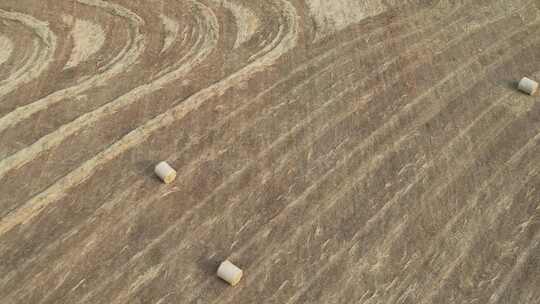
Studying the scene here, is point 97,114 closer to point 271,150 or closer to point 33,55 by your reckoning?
point 33,55

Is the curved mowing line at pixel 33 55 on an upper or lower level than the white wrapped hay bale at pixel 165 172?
upper

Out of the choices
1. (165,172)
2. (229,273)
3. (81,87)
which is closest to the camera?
(229,273)

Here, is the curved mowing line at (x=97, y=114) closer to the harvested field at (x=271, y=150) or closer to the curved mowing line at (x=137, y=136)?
the harvested field at (x=271, y=150)

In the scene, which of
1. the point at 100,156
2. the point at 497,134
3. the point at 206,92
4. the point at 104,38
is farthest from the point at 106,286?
the point at 497,134

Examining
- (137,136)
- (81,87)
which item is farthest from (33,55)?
(137,136)

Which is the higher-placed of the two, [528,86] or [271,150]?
[271,150]

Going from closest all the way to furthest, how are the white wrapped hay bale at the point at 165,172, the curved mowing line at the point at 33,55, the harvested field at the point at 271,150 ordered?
the harvested field at the point at 271,150, the white wrapped hay bale at the point at 165,172, the curved mowing line at the point at 33,55

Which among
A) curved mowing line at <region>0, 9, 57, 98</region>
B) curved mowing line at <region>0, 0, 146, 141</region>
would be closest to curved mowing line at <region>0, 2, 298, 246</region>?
curved mowing line at <region>0, 0, 146, 141</region>

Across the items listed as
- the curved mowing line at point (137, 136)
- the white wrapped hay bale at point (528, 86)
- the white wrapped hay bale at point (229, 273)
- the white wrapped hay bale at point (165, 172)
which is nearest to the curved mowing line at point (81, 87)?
the curved mowing line at point (137, 136)
